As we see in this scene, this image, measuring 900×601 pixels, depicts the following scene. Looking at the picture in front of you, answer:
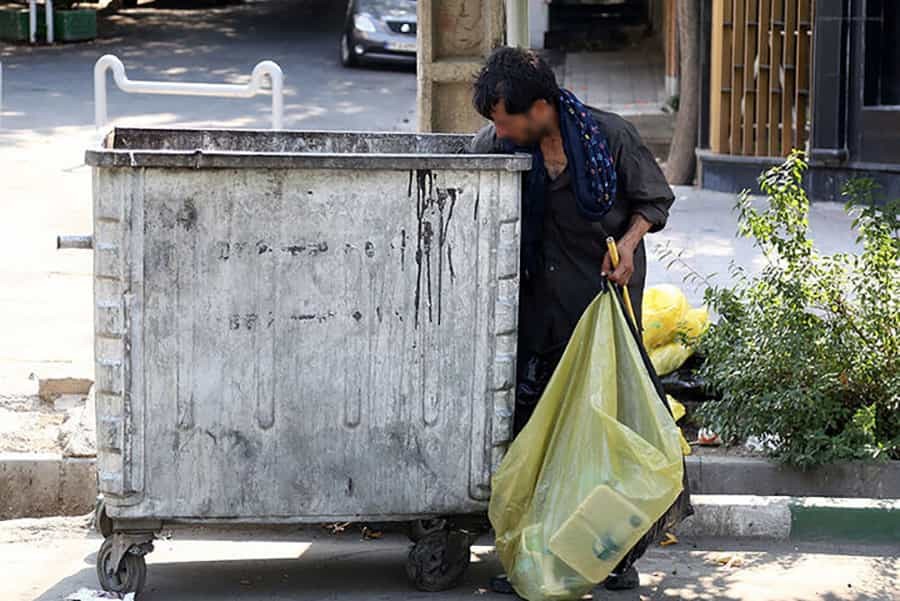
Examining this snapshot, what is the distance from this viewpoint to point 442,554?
15.5 feet

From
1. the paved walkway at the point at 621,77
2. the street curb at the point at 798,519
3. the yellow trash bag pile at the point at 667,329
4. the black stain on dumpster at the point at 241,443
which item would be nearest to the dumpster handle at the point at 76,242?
the black stain on dumpster at the point at 241,443

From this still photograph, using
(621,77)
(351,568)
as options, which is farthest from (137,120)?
(351,568)

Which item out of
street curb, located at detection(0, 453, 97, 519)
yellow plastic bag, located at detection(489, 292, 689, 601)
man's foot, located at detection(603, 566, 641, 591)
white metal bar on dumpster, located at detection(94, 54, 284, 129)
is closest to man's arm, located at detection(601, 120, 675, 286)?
yellow plastic bag, located at detection(489, 292, 689, 601)

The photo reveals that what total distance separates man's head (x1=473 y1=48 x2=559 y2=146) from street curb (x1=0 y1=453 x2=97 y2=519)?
7.46 ft

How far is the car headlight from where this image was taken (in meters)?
21.0

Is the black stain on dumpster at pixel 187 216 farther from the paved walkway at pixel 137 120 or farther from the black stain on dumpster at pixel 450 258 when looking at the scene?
the paved walkway at pixel 137 120

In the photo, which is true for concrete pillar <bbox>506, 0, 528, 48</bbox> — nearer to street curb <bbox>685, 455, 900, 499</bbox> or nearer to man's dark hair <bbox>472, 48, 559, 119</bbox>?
street curb <bbox>685, 455, 900, 499</bbox>

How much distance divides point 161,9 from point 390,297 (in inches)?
957

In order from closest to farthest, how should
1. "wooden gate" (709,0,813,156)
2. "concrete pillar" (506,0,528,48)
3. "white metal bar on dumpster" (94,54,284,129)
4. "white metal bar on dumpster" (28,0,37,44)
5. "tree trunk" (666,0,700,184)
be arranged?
"concrete pillar" (506,0,528,48), "white metal bar on dumpster" (94,54,284,129), "wooden gate" (709,0,813,156), "tree trunk" (666,0,700,184), "white metal bar on dumpster" (28,0,37,44)

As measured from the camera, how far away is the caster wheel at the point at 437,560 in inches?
185

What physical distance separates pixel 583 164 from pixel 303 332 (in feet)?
3.18

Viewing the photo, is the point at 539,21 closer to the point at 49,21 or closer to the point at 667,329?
the point at 49,21

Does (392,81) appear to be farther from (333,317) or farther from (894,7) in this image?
(333,317)

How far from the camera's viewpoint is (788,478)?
568 cm
